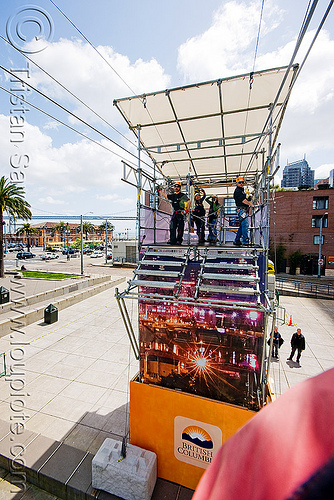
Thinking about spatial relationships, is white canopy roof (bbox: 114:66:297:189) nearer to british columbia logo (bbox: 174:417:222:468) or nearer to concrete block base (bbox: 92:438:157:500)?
british columbia logo (bbox: 174:417:222:468)

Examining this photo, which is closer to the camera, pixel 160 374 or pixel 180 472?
pixel 180 472

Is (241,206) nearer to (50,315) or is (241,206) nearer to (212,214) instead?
(212,214)

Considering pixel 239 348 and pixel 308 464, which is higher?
pixel 308 464

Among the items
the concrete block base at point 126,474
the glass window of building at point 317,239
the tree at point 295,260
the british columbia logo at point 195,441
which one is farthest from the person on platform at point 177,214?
the glass window of building at point 317,239

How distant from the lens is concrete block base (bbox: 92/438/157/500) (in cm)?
402

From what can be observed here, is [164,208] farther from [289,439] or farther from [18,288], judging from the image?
[18,288]

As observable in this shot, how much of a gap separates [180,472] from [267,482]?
206 inches

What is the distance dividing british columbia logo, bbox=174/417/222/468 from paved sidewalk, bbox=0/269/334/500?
0.70m

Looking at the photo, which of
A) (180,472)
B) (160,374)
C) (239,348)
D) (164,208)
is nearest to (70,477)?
(180,472)

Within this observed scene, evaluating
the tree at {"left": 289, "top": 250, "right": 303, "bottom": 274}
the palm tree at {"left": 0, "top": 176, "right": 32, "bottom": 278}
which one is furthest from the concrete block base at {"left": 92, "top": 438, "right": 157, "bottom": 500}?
the tree at {"left": 289, "top": 250, "right": 303, "bottom": 274}

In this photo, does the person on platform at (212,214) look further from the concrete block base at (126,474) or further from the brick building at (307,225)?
the brick building at (307,225)

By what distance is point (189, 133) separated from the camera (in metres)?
6.71

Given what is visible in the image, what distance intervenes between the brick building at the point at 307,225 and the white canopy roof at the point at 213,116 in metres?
27.3

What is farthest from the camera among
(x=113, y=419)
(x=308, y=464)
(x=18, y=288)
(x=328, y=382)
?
(x=18, y=288)
